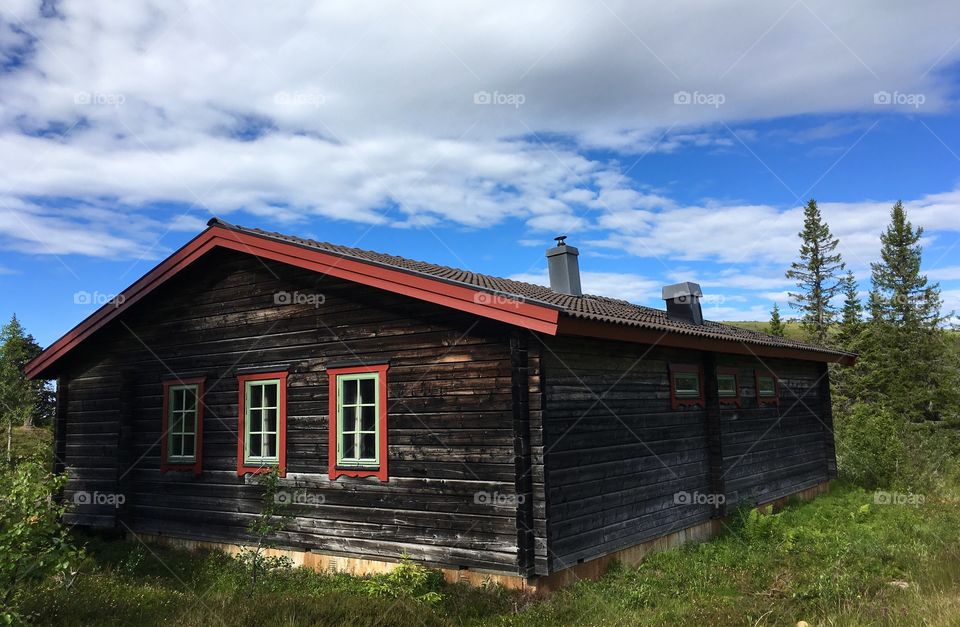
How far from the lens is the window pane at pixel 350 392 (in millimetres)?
9805

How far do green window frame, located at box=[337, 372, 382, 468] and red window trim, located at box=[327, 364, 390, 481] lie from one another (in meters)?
0.06

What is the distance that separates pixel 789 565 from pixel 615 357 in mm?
3740

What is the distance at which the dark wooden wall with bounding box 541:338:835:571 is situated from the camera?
8.52 meters

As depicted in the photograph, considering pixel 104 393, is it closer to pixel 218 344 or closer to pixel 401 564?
pixel 218 344

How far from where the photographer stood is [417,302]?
926 cm

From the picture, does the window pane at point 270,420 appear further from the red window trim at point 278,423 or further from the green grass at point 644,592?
the green grass at point 644,592

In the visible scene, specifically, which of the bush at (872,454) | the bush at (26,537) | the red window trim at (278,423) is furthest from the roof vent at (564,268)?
the bush at (872,454)

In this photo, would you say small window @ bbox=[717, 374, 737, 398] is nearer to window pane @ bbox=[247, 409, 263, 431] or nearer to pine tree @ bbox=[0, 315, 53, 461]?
window pane @ bbox=[247, 409, 263, 431]

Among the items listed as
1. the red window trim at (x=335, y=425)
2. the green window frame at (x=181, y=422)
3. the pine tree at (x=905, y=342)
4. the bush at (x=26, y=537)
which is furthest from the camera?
the pine tree at (x=905, y=342)

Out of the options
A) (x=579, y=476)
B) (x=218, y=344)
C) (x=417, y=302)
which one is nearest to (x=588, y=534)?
(x=579, y=476)

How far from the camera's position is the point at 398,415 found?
9.23m

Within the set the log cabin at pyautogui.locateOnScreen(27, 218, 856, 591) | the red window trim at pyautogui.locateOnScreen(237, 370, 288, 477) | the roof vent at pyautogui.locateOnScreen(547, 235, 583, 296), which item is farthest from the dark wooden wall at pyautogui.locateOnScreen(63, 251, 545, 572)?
the roof vent at pyautogui.locateOnScreen(547, 235, 583, 296)

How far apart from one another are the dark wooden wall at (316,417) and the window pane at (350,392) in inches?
15.7

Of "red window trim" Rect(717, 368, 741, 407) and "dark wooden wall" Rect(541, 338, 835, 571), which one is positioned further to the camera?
"red window trim" Rect(717, 368, 741, 407)
